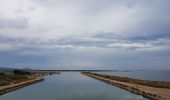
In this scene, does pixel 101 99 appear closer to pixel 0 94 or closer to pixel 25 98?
pixel 25 98

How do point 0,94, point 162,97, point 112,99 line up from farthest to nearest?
1. point 0,94
2. point 112,99
3. point 162,97

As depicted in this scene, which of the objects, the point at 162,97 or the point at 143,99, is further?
the point at 143,99

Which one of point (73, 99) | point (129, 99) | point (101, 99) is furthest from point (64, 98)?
point (129, 99)

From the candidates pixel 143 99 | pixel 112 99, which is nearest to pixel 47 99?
pixel 112 99

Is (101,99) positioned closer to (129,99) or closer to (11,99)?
(129,99)

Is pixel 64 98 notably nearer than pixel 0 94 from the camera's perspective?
Yes

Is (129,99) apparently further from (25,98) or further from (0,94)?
(0,94)

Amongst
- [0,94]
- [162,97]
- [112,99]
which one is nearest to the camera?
[162,97]

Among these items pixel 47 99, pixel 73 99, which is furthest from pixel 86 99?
pixel 47 99
